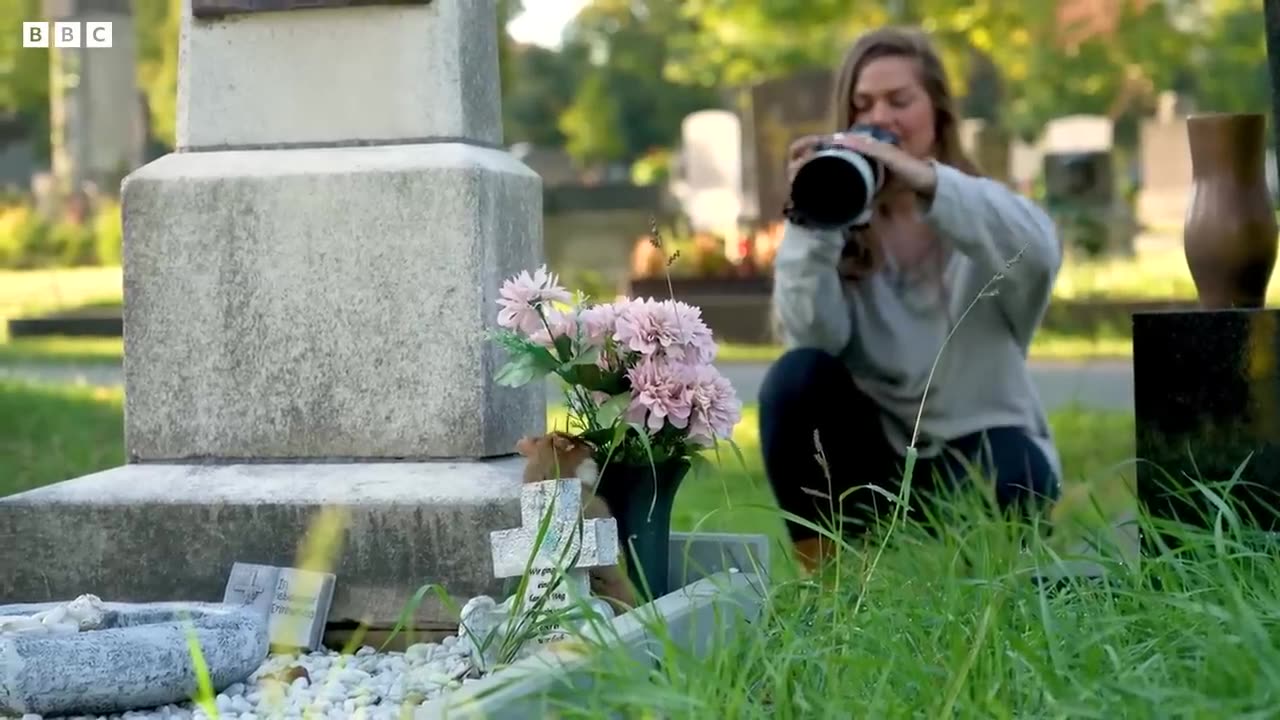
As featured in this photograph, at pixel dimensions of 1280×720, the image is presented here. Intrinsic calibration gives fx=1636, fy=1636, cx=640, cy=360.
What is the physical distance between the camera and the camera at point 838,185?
258cm

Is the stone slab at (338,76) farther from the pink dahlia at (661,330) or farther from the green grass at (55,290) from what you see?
the green grass at (55,290)

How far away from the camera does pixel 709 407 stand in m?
2.04

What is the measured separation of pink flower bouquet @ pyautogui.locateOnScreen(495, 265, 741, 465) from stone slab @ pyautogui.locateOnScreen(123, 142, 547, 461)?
12.3 inches

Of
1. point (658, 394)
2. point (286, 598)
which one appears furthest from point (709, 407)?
point (286, 598)

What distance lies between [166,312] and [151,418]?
17 cm

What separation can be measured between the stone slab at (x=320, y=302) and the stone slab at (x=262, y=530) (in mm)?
65

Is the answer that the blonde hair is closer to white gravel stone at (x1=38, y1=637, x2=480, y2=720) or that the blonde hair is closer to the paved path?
white gravel stone at (x1=38, y1=637, x2=480, y2=720)

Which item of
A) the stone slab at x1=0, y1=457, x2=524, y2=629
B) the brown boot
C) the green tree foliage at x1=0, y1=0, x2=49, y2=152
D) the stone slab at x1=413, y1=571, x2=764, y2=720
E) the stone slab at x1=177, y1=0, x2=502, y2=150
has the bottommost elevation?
the brown boot

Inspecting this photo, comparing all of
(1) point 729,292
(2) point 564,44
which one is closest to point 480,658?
(1) point 729,292

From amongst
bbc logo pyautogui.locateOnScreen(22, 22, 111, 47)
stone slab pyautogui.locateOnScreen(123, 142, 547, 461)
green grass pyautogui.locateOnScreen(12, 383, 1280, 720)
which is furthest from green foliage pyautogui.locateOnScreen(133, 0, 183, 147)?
green grass pyautogui.locateOnScreen(12, 383, 1280, 720)

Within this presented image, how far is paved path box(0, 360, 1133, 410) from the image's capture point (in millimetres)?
6684

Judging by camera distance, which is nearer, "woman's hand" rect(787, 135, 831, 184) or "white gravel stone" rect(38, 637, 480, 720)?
"white gravel stone" rect(38, 637, 480, 720)

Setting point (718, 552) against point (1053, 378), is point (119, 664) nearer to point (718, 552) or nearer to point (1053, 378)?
point (718, 552)

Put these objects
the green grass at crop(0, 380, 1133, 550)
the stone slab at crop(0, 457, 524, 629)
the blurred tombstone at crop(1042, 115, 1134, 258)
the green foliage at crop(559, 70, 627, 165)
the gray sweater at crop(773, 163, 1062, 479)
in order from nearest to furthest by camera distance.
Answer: the stone slab at crop(0, 457, 524, 629) → the gray sweater at crop(773, 163, 1062, 479) → the green grass at crop(0, 380, 1133, 550) → the blurred tombstone at crop(1042, 115, 1134, 258) → the green foliage at crop(559, 70, 627, 165)
